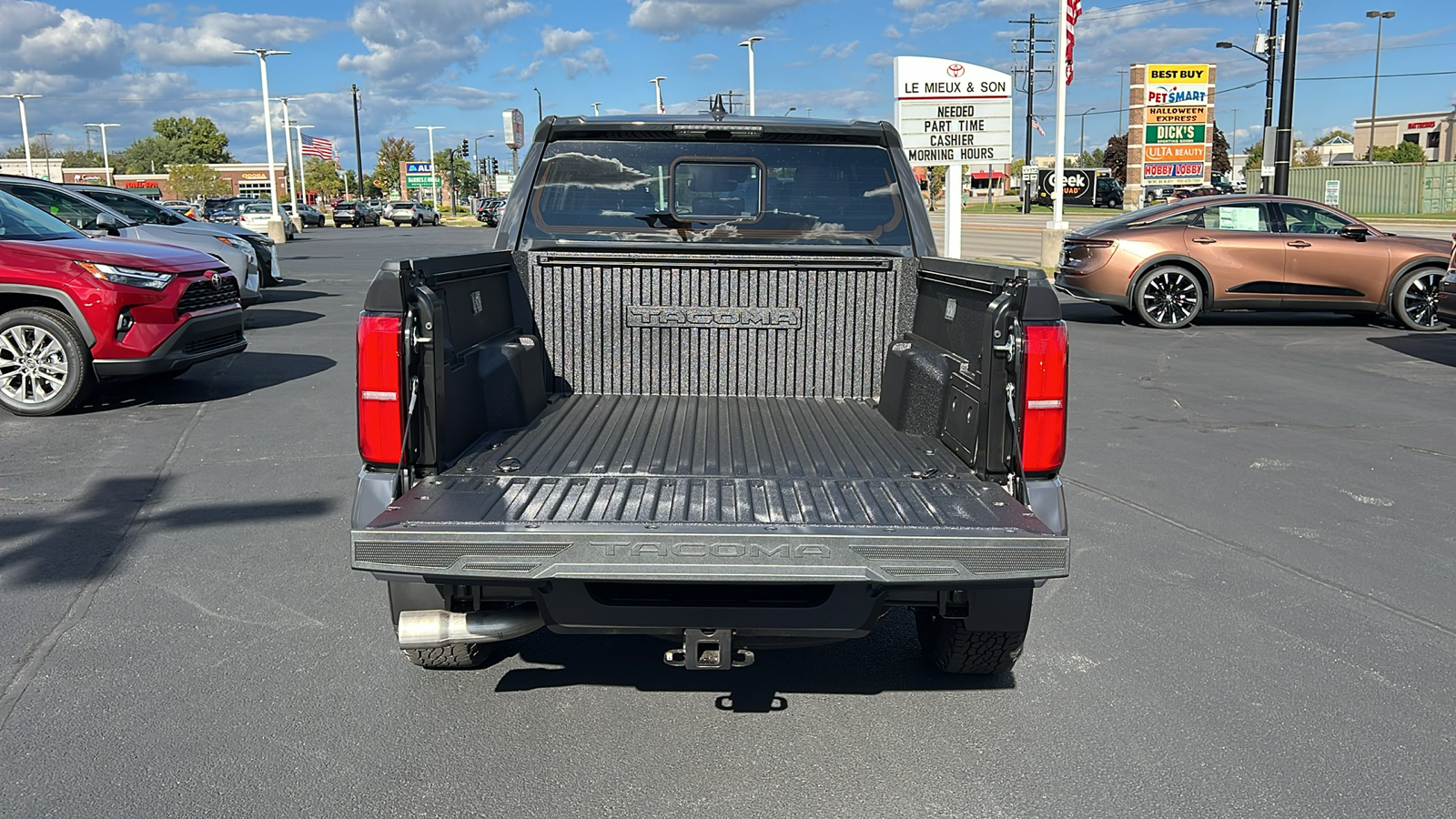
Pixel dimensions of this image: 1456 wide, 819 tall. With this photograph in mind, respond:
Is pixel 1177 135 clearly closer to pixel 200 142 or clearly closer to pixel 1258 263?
pixel 1258 263

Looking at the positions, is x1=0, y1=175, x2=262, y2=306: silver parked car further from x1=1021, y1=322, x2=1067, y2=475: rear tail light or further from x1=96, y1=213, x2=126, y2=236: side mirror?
x1=1021, y1=322, x2=1067, y2=475: rear tail light

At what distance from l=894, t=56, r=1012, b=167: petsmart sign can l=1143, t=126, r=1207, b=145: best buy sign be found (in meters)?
24.4

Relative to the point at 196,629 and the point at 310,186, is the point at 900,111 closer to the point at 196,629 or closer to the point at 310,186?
the point at 196,629

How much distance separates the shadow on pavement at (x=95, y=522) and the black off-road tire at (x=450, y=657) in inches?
79.0

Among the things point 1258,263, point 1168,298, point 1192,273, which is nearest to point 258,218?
point 1168,298

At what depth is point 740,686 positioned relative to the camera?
407 centimetres

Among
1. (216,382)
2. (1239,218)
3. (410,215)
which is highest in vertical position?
(410,215)

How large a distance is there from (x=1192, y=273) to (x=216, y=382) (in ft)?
36.2

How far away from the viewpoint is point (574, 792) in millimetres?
3311

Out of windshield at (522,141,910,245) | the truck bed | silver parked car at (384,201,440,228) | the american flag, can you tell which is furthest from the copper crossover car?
the american flag

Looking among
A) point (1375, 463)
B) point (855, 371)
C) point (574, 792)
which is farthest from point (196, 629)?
point (1375, 463)

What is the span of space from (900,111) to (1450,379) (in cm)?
813

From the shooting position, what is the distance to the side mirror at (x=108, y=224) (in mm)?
11188

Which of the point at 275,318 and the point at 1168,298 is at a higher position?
the point at 1168,298
